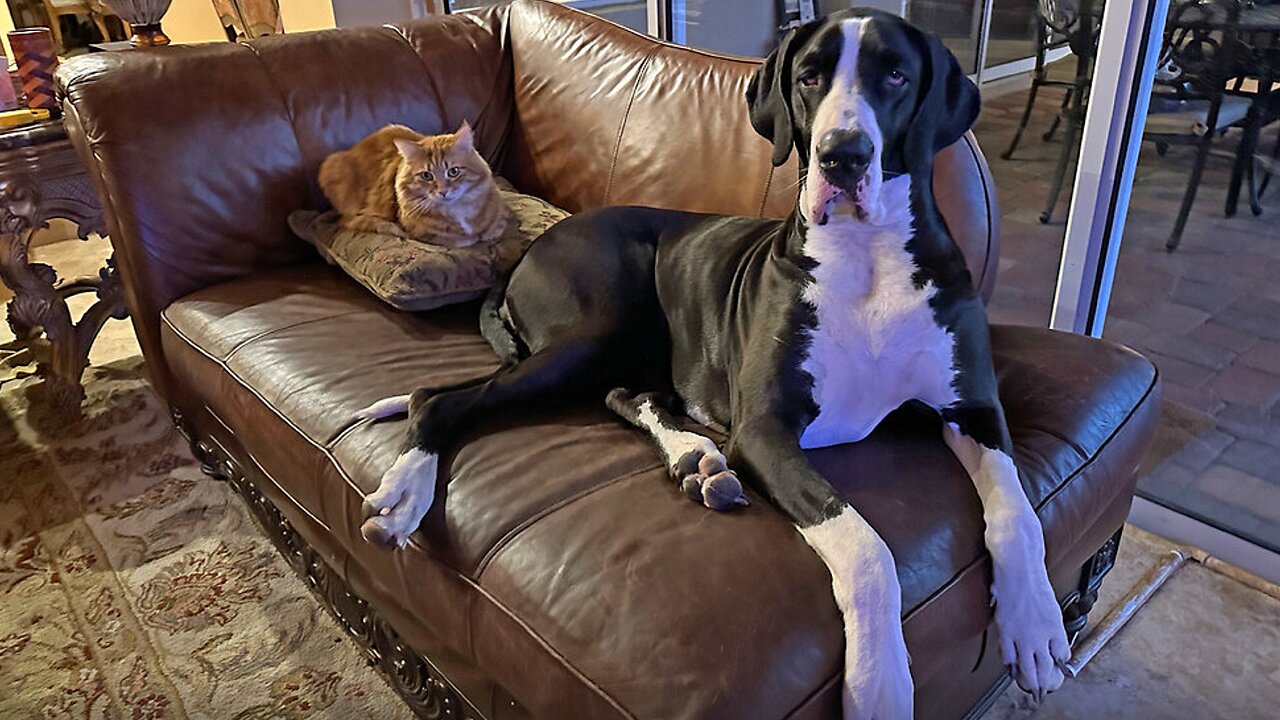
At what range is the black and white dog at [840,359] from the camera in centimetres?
121

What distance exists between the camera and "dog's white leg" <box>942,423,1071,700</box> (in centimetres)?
121

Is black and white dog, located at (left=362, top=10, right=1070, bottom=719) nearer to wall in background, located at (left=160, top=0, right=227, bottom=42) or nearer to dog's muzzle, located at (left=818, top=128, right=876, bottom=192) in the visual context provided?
dog's muzzle, located at (left=818, top=128, right=876, bottom=192)

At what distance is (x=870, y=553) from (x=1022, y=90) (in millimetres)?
2723

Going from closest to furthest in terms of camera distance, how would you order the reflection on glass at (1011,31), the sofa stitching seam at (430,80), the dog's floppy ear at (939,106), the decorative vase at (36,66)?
1. the dog's floppy ear at (939,106)
2. the sofa stitching seam at (430,80)
3. the decorative vase at (36,66)
4. the reflection on glass at (1011,31)

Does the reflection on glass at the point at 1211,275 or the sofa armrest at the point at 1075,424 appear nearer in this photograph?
the sofa armrest at the point at 1075,424

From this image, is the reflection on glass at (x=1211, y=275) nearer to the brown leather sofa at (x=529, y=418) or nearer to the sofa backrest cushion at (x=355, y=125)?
the brown leather sofa at (x=529, y=418)

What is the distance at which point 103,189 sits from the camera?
6.87ft

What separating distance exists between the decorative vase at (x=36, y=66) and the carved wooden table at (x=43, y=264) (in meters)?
0.19

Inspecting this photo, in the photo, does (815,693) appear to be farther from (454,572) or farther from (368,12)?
(368,12)

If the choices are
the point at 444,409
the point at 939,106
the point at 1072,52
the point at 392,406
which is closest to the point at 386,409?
the point at 392,406

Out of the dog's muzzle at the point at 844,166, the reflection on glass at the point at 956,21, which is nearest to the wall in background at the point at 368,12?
the reflection on glass at the point at 956,21

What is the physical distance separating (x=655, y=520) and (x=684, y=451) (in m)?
0.15

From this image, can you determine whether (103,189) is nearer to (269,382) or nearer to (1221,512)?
(269,382)

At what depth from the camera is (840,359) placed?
1.36m
